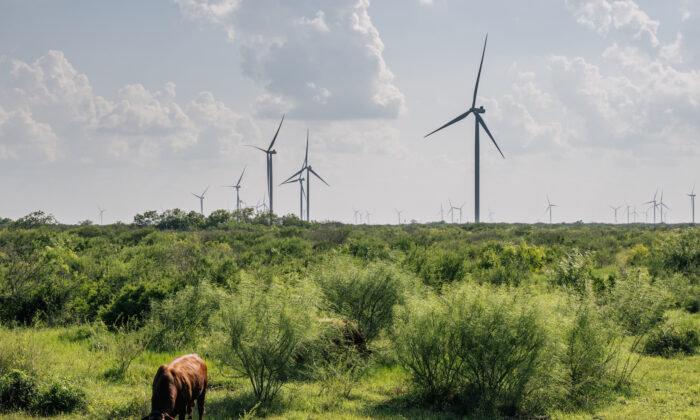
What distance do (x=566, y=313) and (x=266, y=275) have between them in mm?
13568

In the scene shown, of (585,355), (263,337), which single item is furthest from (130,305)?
(585,355)

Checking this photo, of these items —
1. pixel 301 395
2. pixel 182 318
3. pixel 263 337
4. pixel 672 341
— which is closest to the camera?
pixel 263 337

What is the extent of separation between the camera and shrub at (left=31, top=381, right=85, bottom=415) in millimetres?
10352

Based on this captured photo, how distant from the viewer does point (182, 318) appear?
16.0 meters

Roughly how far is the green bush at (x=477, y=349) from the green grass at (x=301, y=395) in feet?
2.16

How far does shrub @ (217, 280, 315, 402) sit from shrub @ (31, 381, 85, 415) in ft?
9.15

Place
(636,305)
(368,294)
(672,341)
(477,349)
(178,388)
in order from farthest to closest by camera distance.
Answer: (672,341), (368,294), (636,305), (477,349), (178,388)

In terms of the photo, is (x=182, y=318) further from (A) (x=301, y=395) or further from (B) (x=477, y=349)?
(B) (x=477, y=349)

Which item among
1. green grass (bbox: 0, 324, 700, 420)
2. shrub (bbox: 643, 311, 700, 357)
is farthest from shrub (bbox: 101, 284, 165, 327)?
shrub (bbox: 643, 311, 700, 357)

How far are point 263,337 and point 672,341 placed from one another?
1288 cm

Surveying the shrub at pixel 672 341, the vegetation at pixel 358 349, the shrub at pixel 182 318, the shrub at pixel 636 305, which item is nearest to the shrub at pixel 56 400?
the vegetation at pixel 358 349

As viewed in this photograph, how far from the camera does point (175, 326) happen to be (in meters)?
15.8

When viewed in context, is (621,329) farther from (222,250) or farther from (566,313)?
(222,250)

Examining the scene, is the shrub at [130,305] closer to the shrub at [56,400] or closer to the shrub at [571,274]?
the shrub at [56,400]
